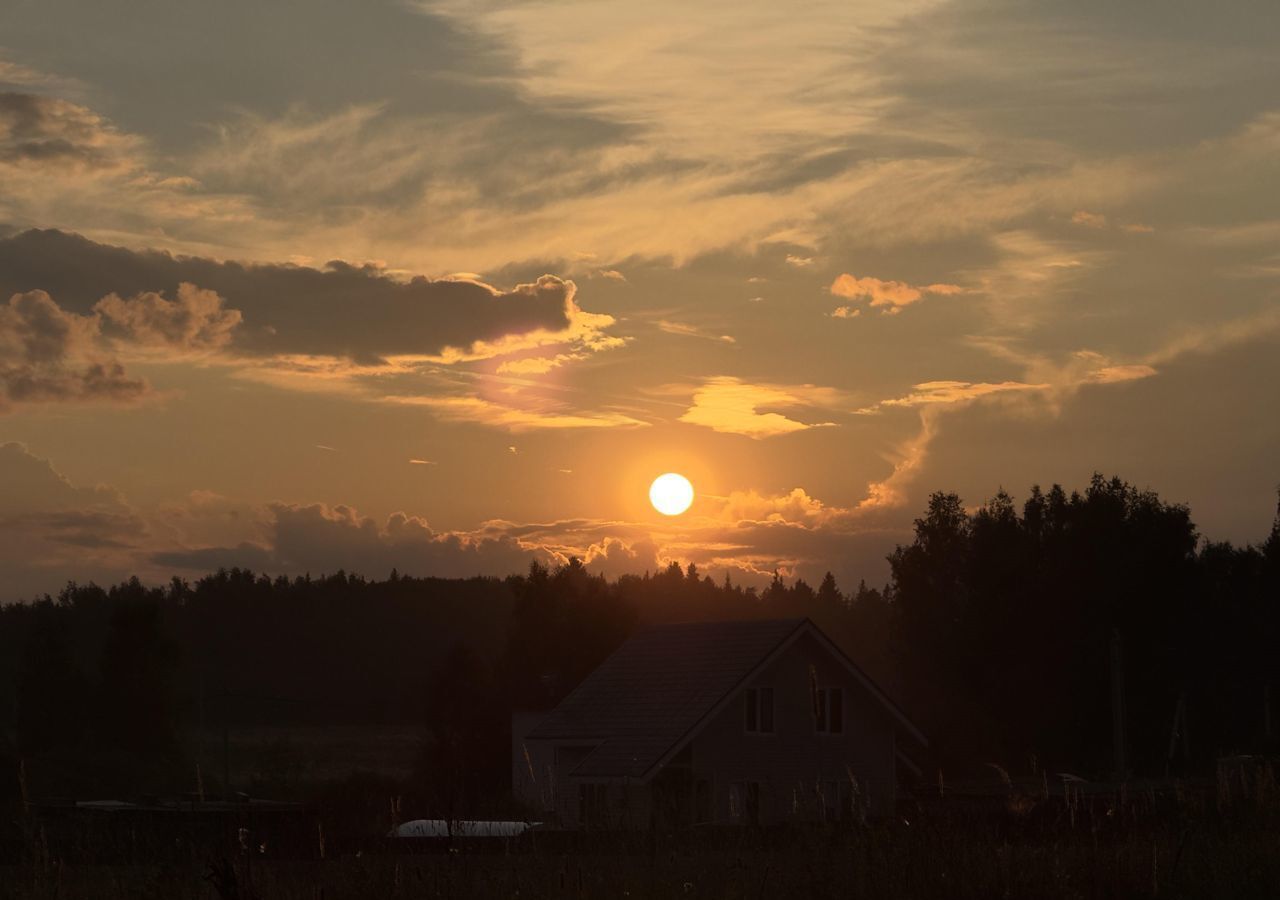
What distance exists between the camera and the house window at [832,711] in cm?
5078

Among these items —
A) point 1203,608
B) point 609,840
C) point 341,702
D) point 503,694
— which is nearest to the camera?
point 609,840

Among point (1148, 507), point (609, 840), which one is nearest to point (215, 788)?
point (1148, 507)

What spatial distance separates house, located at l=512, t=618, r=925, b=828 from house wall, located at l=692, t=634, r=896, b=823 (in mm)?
42

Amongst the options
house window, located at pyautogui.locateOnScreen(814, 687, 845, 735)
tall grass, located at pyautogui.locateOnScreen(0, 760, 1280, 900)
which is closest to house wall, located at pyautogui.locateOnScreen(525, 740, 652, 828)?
house window, located at pyautogui.locateOnScreen(814, 687, 845, 735)

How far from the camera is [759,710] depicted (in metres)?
48.9

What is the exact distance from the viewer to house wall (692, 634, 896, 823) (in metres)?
47.0

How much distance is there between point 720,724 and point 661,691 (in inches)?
115

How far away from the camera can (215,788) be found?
62688mm

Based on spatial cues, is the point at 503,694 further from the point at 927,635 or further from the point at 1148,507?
the point at 1148,507

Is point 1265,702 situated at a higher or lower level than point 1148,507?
lower

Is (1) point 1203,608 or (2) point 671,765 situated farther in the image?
(1) point 1203,608

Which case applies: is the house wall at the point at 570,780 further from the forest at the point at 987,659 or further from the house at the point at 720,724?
the forest at the point at 987,659

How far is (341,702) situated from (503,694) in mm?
69532

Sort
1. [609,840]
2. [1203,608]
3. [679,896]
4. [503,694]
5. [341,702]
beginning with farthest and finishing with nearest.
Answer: [341,702] < [1203,608] < [503,694] < [609,840] < [679,896]
